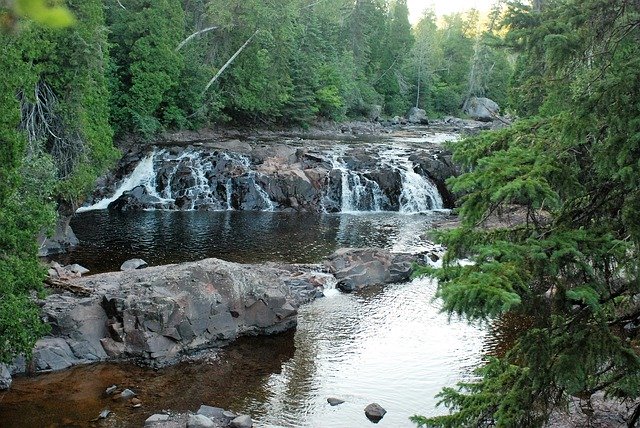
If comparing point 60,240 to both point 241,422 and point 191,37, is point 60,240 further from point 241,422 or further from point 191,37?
point 191,37

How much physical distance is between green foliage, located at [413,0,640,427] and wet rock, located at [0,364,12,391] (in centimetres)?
849

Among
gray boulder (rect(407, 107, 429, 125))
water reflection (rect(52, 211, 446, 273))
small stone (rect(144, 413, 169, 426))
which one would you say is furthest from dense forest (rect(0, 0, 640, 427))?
gray boulder (rect(407, 107, 429, 125))

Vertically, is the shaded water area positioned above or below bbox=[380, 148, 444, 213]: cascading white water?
below

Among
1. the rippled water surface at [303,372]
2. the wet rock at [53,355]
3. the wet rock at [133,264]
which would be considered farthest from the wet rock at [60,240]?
the wet rock at [53,355]

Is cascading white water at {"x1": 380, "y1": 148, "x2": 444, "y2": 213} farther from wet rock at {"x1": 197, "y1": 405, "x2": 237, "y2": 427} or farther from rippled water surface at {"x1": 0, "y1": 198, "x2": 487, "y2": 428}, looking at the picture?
wet rock at {"x1": 197, "y1": 405, "x2": 237, "y2": 427}

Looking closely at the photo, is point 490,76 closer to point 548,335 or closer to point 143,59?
point 143,59

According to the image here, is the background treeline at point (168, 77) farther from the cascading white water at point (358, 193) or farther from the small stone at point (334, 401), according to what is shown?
the cascading white water at point (358, 193)

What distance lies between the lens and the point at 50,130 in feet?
69.6

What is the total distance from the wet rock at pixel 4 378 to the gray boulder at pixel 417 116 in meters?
53.3

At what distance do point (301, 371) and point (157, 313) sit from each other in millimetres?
3314

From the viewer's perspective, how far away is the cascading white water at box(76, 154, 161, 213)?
29.3 m

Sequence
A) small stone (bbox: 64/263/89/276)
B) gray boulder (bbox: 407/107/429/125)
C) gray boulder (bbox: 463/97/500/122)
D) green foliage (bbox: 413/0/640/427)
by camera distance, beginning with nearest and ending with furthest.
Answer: green foliage (bbox: 413/0/640/427) < small stone (bbox: 64/263/89/276) < gray boulder (bbox: 407/107/429/125) < gray boulder (bbox: 463/97/500/122)

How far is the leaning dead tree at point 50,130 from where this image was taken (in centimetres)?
2023

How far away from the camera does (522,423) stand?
635 centimetres
